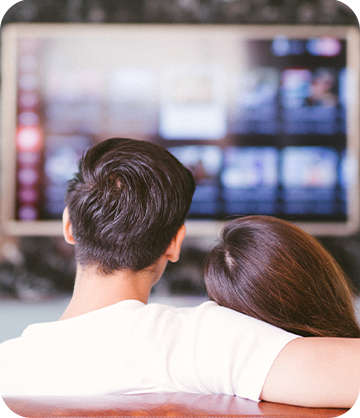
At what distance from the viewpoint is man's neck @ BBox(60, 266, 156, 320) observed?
0.73 metres

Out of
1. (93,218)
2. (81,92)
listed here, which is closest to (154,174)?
(93,218)

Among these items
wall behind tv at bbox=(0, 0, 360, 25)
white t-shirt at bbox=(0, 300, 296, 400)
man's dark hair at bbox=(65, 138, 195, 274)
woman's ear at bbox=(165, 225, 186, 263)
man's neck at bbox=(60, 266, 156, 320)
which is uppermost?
wall behind tv at bbox=(0, 0, 360, 25)

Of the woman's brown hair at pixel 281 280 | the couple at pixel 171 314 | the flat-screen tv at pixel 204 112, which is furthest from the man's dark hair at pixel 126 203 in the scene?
the flat-screen tv at pixel 204 112

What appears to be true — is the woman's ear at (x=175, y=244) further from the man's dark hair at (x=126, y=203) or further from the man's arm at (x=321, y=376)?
the man's arm at (x=321, y=376)

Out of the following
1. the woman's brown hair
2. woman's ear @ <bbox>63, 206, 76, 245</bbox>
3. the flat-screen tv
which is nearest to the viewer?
the woman's brown hair

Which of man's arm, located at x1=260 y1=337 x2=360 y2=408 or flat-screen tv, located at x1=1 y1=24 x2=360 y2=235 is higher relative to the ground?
flat-screen tv, located at x1=1 y1=24 x2=360 y2=235

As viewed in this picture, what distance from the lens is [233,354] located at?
1.87 ft

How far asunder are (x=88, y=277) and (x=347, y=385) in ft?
1.55

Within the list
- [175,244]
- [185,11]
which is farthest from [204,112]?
[175,244]

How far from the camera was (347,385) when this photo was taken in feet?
1.70

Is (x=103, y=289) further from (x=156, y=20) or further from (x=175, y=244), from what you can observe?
(x=156, y=20)

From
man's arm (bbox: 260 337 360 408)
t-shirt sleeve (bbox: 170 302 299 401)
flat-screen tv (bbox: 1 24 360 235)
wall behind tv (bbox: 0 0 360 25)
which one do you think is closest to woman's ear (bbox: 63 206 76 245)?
t-shirt sleeve (bbox: 170 302 299 401)

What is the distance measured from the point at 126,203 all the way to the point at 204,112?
5.08 feet

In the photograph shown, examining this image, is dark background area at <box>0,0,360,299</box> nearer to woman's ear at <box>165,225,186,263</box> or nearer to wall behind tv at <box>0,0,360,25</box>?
wall behind tv at <box>0,0,360,25</box>
